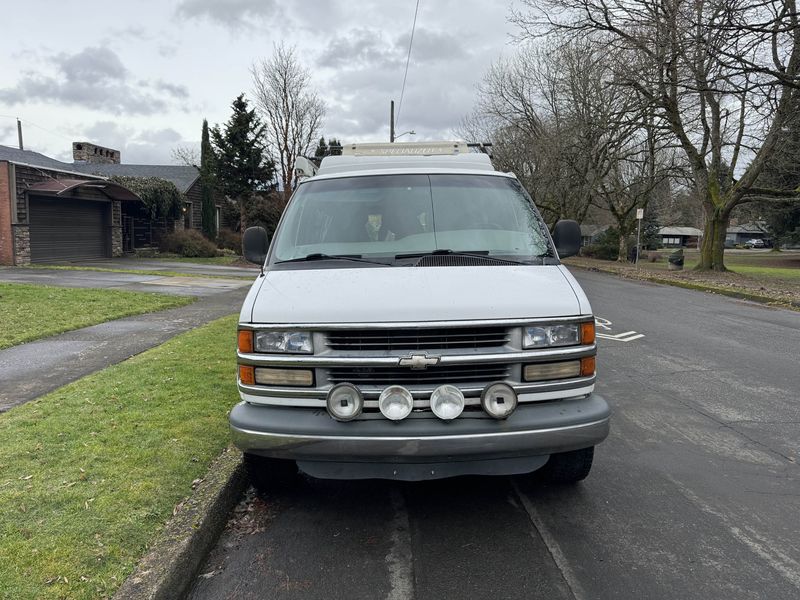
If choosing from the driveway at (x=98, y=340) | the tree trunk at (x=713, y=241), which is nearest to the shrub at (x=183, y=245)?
the driveway at (x=98, y=340)

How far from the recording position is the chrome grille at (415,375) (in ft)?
10.3

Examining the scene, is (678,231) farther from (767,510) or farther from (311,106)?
(767,510)

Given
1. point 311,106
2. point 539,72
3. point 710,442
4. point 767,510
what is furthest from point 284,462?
point 539,72

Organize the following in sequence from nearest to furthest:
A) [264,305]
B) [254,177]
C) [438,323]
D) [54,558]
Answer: [54,558] < [438,323] < [264,305] < [254,177]

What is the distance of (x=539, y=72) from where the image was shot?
108ft

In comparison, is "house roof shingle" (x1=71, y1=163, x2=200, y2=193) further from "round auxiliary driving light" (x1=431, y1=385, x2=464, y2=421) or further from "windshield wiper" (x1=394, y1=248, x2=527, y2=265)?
"round auxiliary driving light" (x1=431, y1=385, x2=464, y2=421)

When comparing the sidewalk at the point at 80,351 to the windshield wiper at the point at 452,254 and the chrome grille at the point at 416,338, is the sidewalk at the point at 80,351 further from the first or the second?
the windshield wiper at the point at 452,254

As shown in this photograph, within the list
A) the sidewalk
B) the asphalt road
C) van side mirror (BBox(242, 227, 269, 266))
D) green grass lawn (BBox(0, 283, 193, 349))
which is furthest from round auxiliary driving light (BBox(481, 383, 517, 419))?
green grass lawn (BBox(0, 283, 193, 349))

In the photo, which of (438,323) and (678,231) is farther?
(678,231)

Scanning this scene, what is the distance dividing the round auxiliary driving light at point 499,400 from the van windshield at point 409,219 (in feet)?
3.57

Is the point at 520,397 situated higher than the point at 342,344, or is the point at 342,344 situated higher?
the point at 342,344

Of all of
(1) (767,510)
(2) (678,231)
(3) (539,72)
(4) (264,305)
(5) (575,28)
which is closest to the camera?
(4) (264,305)

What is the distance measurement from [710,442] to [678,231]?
113 m

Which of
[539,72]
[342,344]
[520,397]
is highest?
[539,72]
